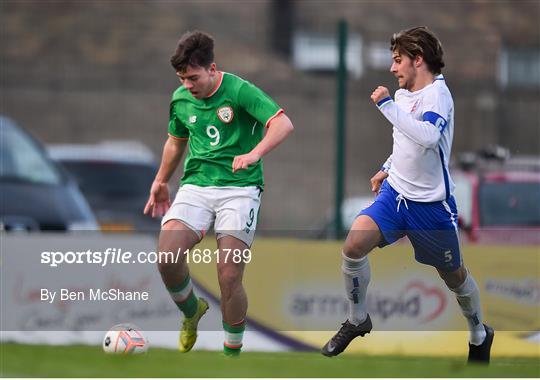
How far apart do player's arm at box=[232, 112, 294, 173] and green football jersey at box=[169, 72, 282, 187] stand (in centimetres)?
6

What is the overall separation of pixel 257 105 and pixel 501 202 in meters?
5.75

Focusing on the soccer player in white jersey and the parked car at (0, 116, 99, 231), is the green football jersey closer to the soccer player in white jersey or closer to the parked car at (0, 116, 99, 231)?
the soccer player in white jersey

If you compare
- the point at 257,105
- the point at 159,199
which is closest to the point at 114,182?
the point at 159,199

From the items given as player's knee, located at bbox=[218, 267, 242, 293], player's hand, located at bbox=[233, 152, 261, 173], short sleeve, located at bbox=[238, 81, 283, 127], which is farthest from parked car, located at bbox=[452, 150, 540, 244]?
player's hand, located at bbox=[233, 152, 261, 173]

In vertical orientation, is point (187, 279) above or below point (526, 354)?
above

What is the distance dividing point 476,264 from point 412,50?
13.5ft

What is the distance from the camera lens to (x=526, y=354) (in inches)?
413

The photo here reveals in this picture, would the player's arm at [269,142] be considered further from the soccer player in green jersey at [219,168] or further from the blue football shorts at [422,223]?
the blue football shorts at [422,223]

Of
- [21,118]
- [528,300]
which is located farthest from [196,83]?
[21,118]

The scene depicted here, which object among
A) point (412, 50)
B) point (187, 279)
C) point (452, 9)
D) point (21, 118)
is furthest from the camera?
point (452, 9)

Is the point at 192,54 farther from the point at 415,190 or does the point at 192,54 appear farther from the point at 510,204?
the point at 510,204

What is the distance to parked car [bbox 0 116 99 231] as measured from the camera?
11.6m

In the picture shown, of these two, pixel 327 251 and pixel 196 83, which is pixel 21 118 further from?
pixel 196 83

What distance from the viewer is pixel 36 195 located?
1187 cm
